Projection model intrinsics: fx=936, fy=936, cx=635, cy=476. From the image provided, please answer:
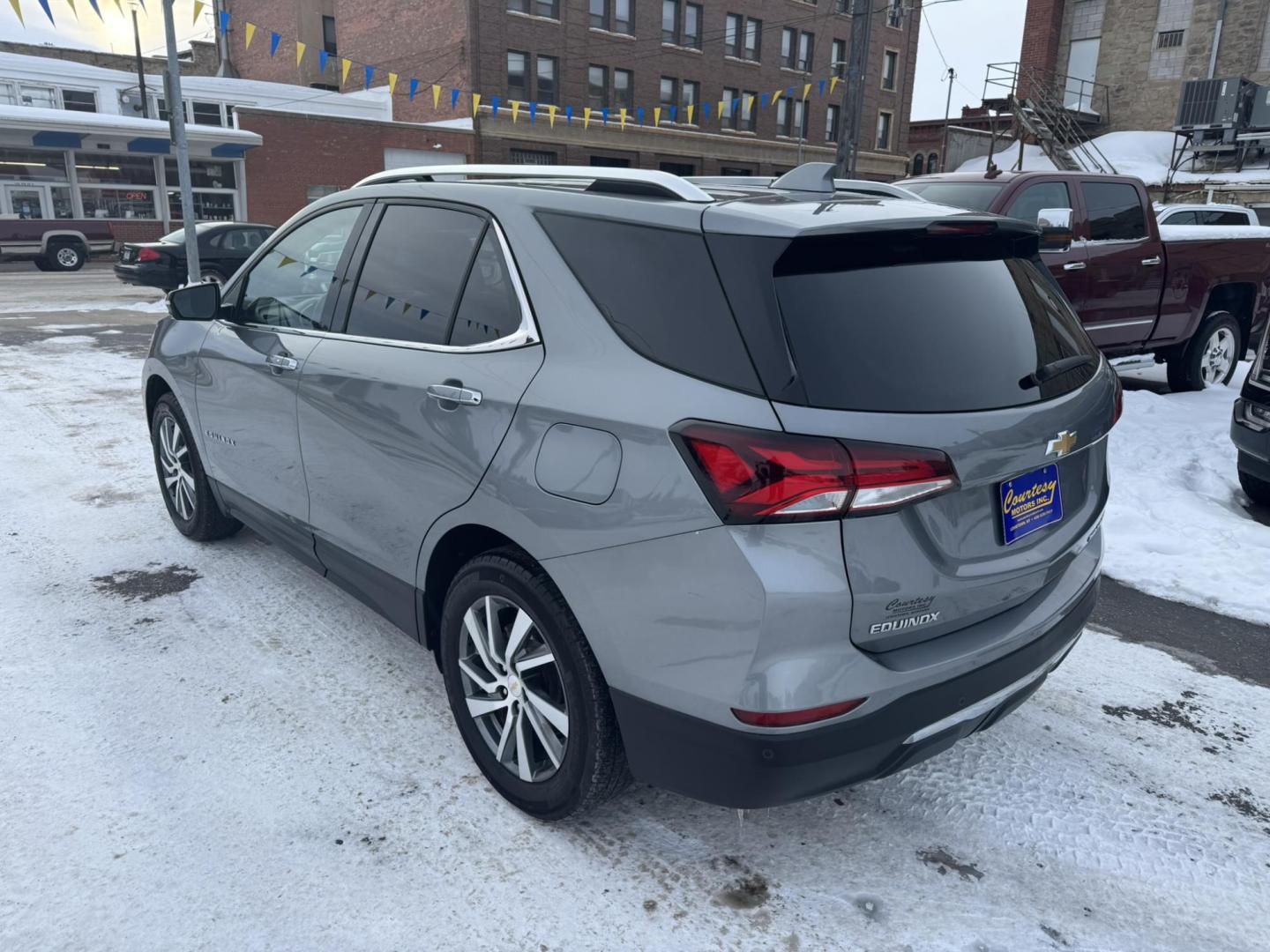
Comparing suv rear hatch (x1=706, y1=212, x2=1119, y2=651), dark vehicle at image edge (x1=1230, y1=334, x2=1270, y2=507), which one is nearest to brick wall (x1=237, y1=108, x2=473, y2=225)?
dark vehicle at image edge (x1=1230, y1=334, x2=1270, y2=507)

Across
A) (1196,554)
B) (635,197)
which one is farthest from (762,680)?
(1196,554)

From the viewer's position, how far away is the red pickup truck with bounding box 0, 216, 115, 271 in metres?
27.3

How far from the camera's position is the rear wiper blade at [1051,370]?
2504mm

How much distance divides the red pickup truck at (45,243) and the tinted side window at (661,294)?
30.8 meters

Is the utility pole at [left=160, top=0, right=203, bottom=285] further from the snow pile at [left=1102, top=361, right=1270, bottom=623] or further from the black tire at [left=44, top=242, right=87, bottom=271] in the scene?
the black tire at [left=44, top=242, right=87, bottom=271]

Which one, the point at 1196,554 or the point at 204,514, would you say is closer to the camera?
the point at 204,514

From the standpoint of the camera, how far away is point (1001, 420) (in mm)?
2328

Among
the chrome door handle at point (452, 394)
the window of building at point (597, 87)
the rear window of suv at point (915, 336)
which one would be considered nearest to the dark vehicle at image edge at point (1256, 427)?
the rear window of suv at point (915, 336)

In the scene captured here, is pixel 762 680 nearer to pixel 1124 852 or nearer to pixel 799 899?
pixel 799 899

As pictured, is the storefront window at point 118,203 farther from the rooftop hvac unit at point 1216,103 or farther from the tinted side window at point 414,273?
the rooftop hvac unit at point 1216,103

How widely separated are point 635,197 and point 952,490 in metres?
1.16

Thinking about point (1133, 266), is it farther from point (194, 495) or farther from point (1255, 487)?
point (194, 495)

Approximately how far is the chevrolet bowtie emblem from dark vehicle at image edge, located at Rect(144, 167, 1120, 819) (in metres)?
Answer: 0.01

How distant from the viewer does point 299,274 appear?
12.7 ft
